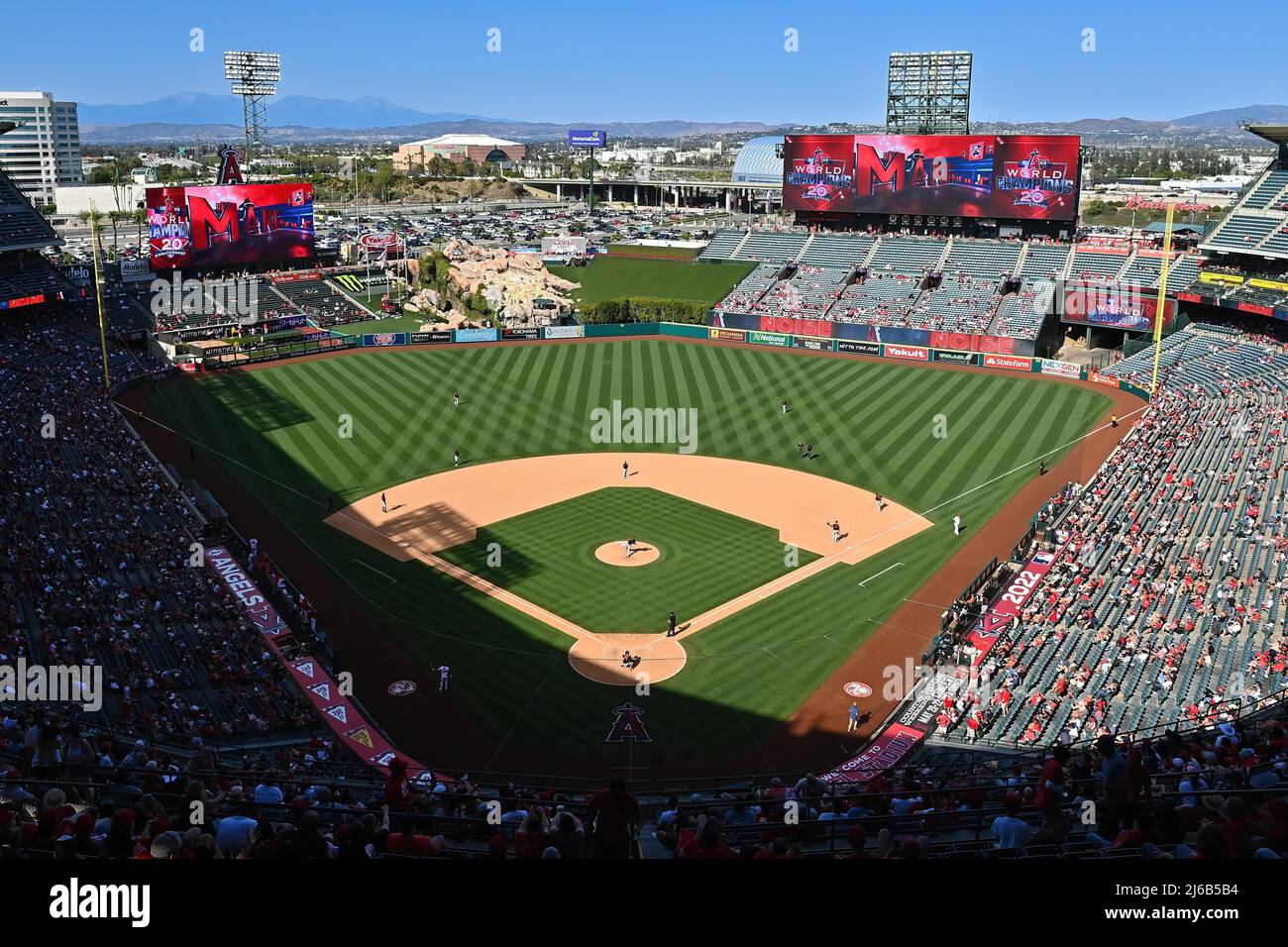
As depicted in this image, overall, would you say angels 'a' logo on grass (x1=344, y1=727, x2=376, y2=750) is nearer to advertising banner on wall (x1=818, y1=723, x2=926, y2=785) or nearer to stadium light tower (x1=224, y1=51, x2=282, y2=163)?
advertising banner on wall (x1=818, y1=723, x2=926, y2=785)

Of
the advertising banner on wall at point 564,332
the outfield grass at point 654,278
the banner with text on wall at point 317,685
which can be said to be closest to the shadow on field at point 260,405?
the banner with text on wall at point 317,685

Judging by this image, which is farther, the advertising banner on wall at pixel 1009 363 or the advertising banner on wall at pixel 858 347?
the advertising banner on wall at pixel 858 347

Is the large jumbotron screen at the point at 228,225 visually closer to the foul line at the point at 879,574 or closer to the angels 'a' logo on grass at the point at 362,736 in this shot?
the angels 'a' logo on grass at the point at 362,736

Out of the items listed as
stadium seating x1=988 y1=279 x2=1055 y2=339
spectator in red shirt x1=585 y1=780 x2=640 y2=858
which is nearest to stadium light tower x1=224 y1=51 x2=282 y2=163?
stadium seating x1=988 y1=279 x2=1055 y2=339
